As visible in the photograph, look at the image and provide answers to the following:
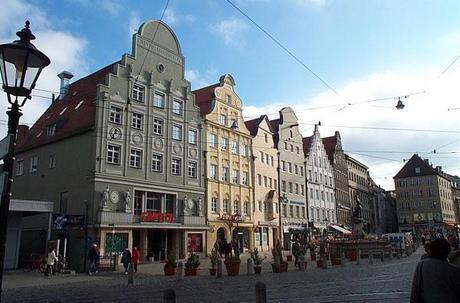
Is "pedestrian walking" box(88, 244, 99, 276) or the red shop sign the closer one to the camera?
"pedestrian walking" box(88, 244, 99, 276)

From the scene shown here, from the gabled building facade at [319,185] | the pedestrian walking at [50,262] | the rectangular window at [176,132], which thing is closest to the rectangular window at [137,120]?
the rectangular window at [176,132]

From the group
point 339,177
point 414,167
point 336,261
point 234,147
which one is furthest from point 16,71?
point 414,167

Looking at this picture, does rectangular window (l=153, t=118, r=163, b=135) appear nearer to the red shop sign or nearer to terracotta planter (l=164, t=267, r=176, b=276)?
the red shop sign

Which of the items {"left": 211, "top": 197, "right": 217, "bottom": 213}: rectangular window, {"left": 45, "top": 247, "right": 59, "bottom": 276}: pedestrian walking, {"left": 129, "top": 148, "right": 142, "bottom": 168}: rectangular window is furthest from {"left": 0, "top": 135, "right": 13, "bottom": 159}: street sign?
{"left": 211, "top": 197, "right": 217, "bottom": 213}: rectangular window

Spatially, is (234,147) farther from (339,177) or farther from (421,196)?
(421,196)

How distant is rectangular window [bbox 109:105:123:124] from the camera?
35.7 m

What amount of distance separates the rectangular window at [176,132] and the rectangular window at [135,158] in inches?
173

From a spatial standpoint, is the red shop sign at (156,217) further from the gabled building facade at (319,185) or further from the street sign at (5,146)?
the gabled building facade at (319,185)

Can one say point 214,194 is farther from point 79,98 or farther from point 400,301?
point 400,301

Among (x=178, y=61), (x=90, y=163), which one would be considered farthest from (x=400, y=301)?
(x=178, y=61)

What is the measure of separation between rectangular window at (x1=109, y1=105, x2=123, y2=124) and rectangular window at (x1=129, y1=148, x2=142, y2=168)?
8.46ft

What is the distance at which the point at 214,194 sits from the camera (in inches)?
1775

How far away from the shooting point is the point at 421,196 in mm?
111688

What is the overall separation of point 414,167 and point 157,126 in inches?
3599
